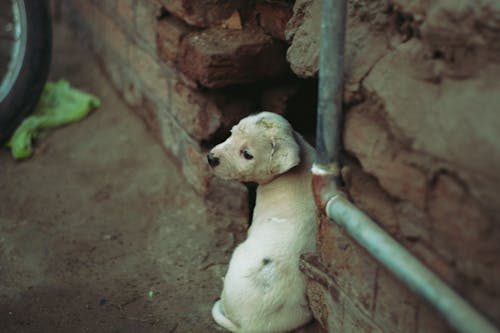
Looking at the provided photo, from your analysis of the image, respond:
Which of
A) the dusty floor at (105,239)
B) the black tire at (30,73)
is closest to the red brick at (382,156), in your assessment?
the dusty floor at (105,239)

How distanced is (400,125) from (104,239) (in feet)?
7.25

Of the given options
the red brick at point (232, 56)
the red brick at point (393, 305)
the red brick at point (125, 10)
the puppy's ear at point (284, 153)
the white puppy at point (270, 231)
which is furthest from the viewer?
the red brick at point (125, 10)

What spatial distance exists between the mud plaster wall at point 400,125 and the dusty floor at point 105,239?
674 mm

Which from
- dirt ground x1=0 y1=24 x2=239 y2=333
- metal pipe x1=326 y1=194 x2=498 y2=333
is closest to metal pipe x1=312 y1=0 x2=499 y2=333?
metal pipe x1=326 y1=194 x2=498 y2=333

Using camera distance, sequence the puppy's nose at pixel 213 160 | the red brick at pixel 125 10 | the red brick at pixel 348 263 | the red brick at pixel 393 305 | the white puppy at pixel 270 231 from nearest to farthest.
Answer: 1. the red brick at pixel 393 305
2. the red brick at pixel 348 263
3. the white puppy at pixel 270 231
4. the puppy's nose at pixel 213 160
5. the red brick at pixel 125 10

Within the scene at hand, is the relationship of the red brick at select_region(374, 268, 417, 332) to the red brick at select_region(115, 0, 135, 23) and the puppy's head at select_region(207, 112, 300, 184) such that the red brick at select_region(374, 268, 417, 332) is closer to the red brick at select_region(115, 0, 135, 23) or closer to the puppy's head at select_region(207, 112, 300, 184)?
the puppy's head at select_region(207, 112, 300, 184)

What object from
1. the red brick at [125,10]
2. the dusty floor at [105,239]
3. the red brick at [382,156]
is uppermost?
the red brick at [382,156]

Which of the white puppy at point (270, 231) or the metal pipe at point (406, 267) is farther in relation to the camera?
the white puppy at point (270, 231)

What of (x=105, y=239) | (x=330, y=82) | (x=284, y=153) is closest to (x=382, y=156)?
(x=330, y=82)

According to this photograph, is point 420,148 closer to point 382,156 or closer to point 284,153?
point 382,156

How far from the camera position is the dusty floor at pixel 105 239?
294 centimetres

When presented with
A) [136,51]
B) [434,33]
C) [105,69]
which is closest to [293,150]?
[434,33]

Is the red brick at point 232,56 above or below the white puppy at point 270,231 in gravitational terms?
above

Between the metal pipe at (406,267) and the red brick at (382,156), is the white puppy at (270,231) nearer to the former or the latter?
the metal pipe at (406,267)
